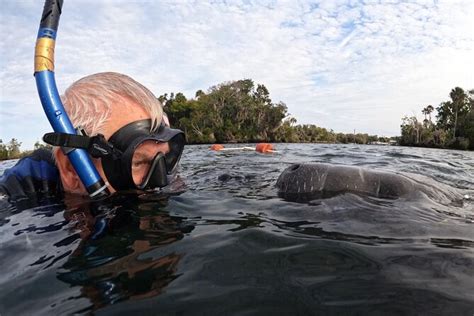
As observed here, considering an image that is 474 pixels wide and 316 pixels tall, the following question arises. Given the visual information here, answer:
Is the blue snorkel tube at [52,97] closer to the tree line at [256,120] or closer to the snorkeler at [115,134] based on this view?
the snorkeler at [115,134]

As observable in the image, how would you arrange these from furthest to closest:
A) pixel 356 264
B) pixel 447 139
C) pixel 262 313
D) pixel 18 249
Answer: pixel 447 139 → pixel 18 249 → pixel 356 264 → pixel 262 313

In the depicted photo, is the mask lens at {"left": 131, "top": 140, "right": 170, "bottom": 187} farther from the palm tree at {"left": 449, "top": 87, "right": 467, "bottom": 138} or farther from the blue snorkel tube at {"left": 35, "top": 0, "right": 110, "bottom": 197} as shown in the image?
the palm tree at {"left": 449, "top": 87, "right": 467, "bottom": 138}

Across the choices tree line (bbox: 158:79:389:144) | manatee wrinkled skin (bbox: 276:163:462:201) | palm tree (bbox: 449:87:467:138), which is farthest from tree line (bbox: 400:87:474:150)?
manatee wrinkled skin (bbox: 276:163:462:201)

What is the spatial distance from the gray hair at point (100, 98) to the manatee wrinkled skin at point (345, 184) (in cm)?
164

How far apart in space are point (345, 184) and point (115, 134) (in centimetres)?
236

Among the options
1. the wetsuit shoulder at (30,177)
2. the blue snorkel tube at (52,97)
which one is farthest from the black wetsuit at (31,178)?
the blue snorkel tube at (52,97)

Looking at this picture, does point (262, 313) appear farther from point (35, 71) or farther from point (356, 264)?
point (35, 71)

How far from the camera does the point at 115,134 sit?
2.83 m

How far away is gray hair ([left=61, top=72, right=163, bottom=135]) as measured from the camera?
9.41 feet

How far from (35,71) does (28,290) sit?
1937 millimetres

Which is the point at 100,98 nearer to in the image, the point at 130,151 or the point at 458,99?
the point at 130,151

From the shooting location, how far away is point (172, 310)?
4.23 ft

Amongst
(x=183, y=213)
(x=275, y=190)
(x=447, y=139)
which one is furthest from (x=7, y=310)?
(x=447, y=139)

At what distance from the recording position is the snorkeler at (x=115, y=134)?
267cm
